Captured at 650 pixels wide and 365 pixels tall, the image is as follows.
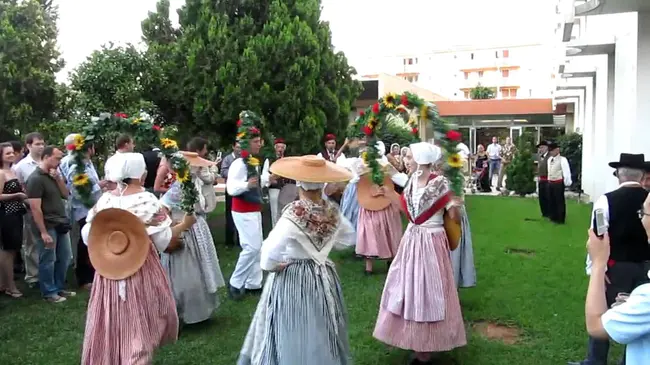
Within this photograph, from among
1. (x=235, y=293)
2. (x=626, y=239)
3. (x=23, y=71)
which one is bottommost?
(x=235, y=293)

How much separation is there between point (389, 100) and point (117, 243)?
8.90ft

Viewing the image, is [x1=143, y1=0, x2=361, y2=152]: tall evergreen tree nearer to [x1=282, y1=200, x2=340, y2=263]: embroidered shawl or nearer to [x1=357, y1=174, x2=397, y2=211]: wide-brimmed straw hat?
[x1=357, y1=174, x2=397, y2=211]: wide-brimmed straw hat

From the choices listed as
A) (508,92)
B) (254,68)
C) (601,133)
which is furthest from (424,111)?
(508,92)

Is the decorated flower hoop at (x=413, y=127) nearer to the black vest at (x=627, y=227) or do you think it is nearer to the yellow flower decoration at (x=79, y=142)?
the black vest at (x=627, y=227)

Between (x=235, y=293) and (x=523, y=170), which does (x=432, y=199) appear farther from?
(x=523, y=170)

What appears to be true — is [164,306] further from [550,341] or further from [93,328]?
[550,341]

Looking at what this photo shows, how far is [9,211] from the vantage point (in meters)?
6.75

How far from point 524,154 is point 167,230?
15.2 meters

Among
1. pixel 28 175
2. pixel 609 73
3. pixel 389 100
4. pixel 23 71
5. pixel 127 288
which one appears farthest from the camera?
pixel 609 73

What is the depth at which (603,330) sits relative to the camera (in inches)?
92.9

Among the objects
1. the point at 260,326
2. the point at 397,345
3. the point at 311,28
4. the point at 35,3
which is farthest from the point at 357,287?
the point at 35,3

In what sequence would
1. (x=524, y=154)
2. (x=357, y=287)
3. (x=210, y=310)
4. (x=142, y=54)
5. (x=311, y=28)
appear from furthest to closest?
(x=524, y=154) → (x=311, y=28) → (x=142, y=54) → (x=357, y=287) → (x=210, y=310)

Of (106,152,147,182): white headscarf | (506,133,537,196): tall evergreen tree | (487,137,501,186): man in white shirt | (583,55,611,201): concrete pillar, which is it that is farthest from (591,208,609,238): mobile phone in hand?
(487,137,501,186): man in white shirt

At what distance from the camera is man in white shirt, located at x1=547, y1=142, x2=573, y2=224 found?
12031mm
